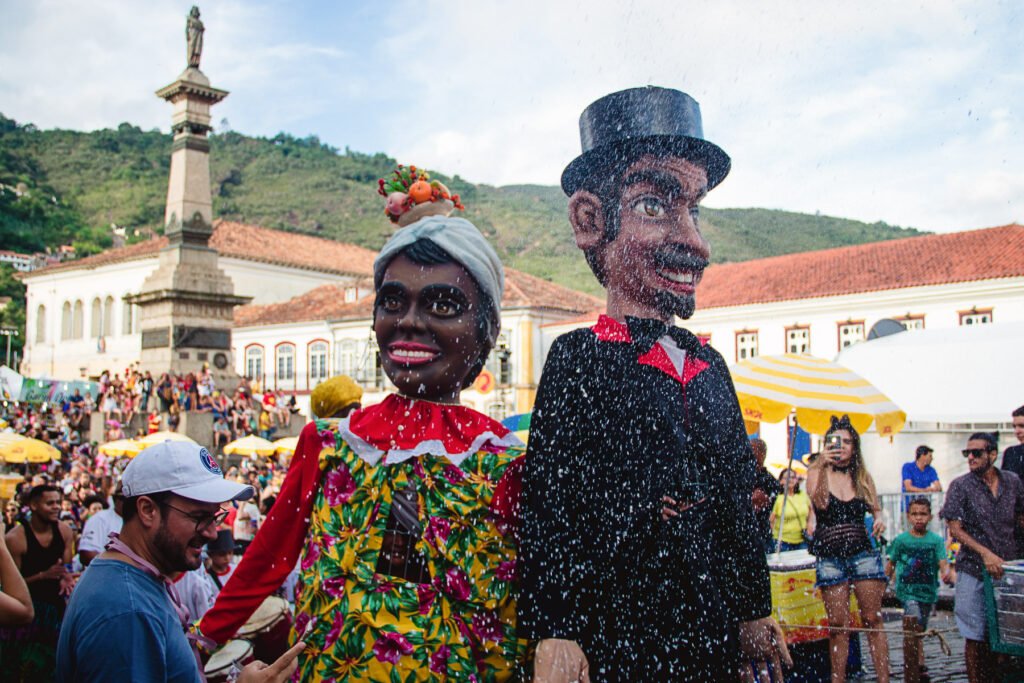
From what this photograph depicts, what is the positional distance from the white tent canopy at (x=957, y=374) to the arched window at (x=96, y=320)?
5051 cm

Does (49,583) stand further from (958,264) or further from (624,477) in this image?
(958,264)

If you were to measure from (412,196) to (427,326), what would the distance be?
0.56m

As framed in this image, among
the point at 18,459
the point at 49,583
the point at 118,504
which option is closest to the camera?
the point at 49,583

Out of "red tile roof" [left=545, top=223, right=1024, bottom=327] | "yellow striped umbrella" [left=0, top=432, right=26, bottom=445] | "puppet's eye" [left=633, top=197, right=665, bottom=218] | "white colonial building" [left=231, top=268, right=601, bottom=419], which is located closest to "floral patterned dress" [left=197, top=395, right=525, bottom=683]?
"puppet's eye" [left=633, top=197, right=665, bottom=218]

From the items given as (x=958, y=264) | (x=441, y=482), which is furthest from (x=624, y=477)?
(x=958, y=264)

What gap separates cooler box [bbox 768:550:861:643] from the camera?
7.16m

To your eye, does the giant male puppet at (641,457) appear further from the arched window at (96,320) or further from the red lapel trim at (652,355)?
the arched window at (96,320)

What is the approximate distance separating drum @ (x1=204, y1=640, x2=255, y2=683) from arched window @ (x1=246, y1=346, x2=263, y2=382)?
4377cm

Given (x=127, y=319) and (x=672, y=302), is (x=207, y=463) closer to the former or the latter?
(x=672, y=302)

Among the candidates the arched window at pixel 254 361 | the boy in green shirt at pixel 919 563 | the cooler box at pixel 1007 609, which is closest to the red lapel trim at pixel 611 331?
the cooler box at pixel 1007 609

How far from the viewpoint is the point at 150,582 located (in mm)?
2646

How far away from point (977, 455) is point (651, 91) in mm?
4696

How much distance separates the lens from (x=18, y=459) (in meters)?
10.3

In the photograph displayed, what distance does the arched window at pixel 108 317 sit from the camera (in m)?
52.4
